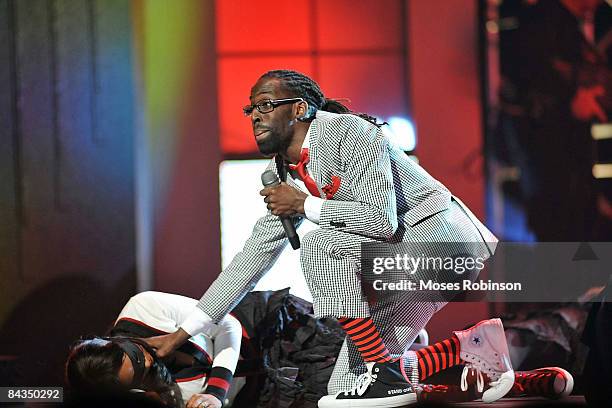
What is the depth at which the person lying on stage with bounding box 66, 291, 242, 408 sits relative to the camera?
2809mm

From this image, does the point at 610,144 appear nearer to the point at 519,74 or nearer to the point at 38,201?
the point at 519,74

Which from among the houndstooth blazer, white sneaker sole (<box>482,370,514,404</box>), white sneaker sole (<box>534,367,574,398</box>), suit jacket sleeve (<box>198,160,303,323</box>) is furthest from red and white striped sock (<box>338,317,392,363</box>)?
white sneaker sole (<box>534,367,574,398</box>)

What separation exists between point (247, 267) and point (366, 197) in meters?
0.58

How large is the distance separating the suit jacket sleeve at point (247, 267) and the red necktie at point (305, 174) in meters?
0.13

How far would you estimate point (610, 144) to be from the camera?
3.65m

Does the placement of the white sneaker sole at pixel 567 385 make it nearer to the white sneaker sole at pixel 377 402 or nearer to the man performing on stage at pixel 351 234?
the man performing on stage at pixel 351 234

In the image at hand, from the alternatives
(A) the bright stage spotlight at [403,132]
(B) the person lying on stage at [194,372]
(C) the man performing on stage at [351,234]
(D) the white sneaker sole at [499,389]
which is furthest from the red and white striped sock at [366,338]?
(A) the bright stage spotlight at [403,132]

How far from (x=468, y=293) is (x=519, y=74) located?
1.21 meters

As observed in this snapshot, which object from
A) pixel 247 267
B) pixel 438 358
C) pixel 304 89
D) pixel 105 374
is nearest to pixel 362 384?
pixel 438 358

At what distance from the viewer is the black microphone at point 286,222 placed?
8.81 ft

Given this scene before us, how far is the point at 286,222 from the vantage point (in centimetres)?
273

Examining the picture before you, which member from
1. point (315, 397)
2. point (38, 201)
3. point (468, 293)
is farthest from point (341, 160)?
point (38, 201)

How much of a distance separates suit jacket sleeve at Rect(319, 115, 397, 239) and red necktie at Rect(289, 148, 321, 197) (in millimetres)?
161

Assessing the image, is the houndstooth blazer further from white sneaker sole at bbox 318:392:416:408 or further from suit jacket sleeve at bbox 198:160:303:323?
white sneaker sole at bbox 318:392:416:408
